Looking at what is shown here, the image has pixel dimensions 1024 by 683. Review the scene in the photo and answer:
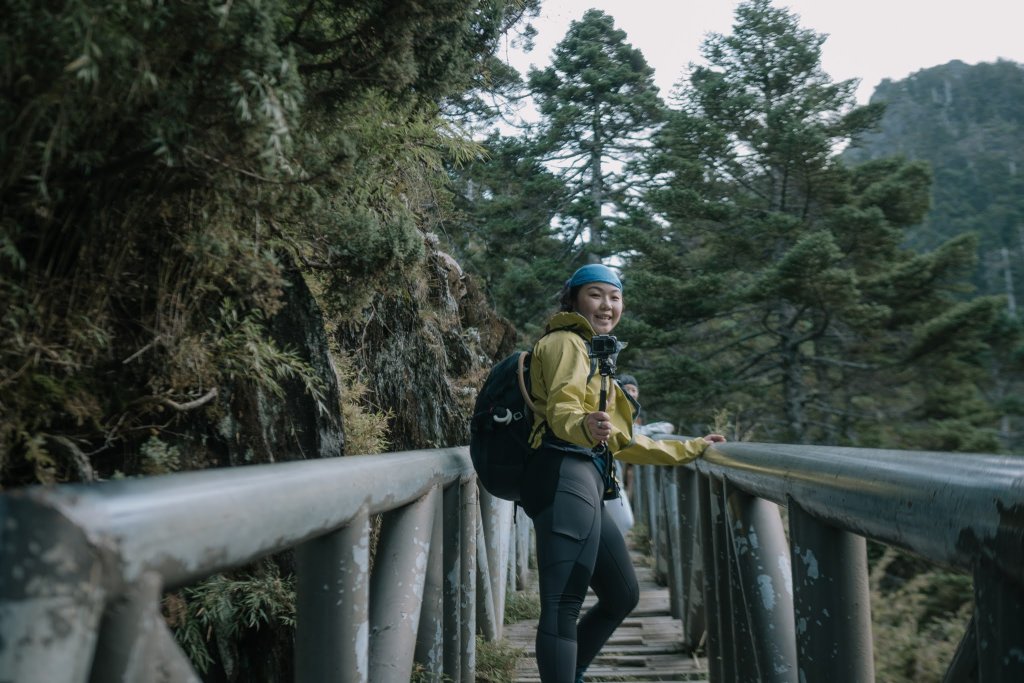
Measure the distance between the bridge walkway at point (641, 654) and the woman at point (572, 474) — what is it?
138cm

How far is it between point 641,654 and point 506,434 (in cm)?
250

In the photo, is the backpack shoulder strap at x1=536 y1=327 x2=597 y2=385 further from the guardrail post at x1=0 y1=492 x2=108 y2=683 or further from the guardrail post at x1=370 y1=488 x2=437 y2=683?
the guardrail post at x1=0 y1=492 x2=108 y2=683

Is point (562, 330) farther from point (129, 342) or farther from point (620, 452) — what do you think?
point (129, 342)

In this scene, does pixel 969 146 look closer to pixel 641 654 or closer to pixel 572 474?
pixel 641 654

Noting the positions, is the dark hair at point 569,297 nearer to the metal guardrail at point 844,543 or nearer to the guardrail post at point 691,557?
the metal guardrail at point 844,543

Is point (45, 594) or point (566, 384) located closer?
point (45, 594)

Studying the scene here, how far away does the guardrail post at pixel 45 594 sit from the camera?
59 cm

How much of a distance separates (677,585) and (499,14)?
→ 4.19 metres

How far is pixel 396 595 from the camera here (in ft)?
5.93

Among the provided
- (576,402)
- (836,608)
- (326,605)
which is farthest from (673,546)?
(326,605)

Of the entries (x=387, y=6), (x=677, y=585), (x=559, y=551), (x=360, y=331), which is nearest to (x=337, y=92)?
(x=387, y=6)

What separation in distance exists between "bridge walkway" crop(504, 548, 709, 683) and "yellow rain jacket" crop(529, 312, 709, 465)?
167 centimetres

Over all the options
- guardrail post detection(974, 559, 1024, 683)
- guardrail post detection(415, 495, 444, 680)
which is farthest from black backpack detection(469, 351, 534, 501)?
guardrail post detection(974, 559, 1024, 683)

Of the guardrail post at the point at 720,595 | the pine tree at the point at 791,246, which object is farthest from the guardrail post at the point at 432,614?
the pine tree at the point at 791,246
